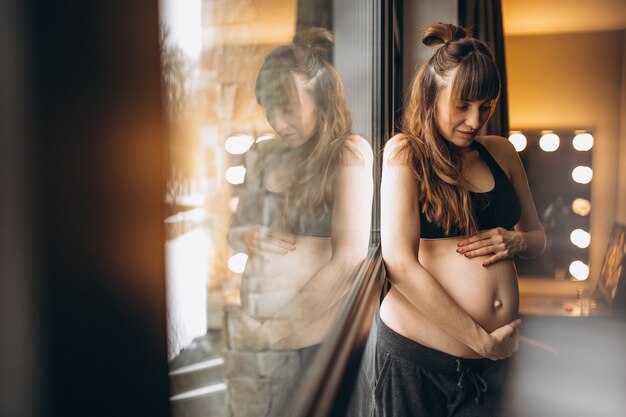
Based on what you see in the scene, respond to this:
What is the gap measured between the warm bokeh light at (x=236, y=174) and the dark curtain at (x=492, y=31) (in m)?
1.06

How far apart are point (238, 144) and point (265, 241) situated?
13 centimetres

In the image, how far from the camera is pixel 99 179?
12cm

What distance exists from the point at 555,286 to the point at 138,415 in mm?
1404

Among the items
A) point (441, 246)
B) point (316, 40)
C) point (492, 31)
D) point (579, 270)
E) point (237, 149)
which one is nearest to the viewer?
point (237, 149)

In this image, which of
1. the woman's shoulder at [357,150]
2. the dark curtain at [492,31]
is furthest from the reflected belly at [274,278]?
the dark curtain at [492,31]

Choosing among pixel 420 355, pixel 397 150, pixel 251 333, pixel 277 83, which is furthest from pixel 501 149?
pixel 251 333

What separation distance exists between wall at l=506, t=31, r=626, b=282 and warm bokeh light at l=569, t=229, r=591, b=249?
8 centimetres

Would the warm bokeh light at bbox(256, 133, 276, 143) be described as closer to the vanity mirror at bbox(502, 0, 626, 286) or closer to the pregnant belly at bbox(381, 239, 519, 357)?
the pregnant belly at bbox(381, 239, 519, 357)

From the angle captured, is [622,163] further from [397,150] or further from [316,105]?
[316,105]

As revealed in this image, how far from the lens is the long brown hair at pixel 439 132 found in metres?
1.18

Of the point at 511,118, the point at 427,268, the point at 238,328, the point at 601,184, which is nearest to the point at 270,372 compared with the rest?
the point at 238,328

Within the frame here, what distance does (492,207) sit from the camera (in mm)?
1232

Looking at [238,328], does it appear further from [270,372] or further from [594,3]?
[594,3]

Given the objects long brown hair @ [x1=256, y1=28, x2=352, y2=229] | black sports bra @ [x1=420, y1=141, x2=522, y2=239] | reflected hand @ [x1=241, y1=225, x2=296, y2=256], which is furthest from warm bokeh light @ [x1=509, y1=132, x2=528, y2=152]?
reflected hand @ [x1=241, y1=225, x2=296, y2=256]
